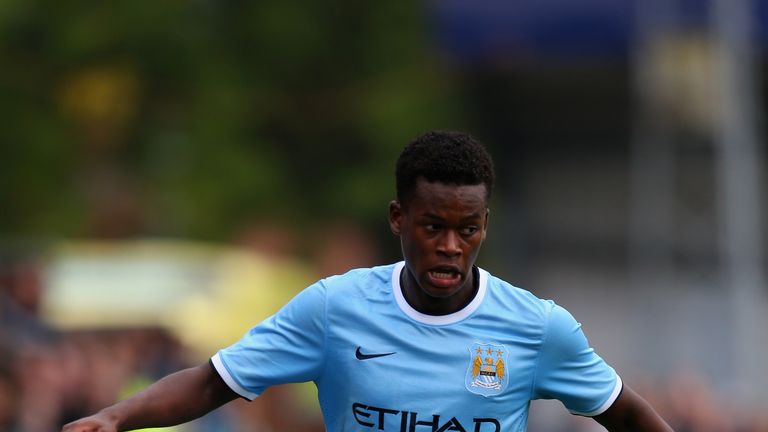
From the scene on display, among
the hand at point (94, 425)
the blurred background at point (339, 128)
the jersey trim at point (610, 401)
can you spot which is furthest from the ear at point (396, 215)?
the blurred background at point (339, 128)

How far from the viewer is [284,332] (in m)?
5.86

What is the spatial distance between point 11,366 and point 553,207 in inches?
680

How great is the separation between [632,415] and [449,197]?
1056 mm

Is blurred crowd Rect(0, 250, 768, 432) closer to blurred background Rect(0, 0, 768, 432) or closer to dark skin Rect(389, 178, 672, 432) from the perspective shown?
blurred background Rect(0, 0, 768, 432)

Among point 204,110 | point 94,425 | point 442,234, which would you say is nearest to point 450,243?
point 442,234

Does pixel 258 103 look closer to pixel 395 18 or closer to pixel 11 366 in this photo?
pixel 395 18

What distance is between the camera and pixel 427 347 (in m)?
5.79

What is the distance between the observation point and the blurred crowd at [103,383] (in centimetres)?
1318

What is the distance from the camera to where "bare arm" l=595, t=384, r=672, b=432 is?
5922 millimetres

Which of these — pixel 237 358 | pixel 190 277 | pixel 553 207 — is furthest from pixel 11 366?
pixel 553 207

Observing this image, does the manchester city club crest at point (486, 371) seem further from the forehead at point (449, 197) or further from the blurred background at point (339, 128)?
the blurred background at point (339, 128)

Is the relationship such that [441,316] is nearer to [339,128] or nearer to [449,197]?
[449,197]

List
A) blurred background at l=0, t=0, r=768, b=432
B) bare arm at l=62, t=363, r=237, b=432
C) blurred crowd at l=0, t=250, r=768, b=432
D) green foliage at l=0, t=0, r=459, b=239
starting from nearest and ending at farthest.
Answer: bare arm at l=62, t=363, r=237, b=432 → blurred crowd at l=0, t=250, r=768, b=432 → blurred background at l=0, t=0, r=768, b=432 → green foliage at l=0, t=0, r=459, b=239

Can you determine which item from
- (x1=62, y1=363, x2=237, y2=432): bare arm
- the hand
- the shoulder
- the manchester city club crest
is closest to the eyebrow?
the shoulder
